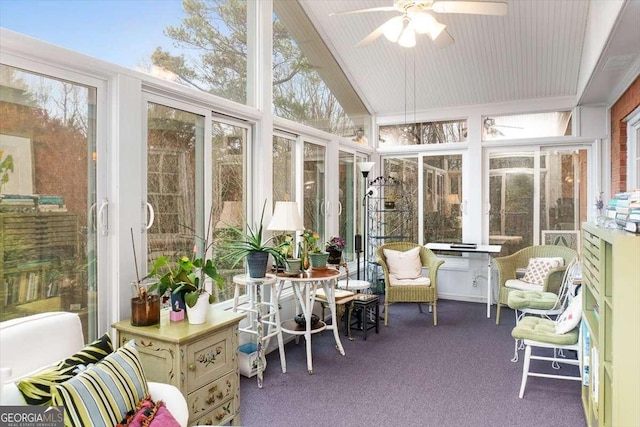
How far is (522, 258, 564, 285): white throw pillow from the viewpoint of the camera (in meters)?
4.72

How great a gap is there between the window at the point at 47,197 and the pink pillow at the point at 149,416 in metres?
0.94

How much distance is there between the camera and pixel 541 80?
16.3 ft

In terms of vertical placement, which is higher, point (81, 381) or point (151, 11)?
point (151, 11)

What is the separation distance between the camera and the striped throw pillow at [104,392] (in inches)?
57.3

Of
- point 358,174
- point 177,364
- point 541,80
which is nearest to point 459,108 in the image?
point 541,80

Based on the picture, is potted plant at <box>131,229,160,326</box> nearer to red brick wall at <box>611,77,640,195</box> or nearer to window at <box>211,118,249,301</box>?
window at <box>211,118,249,301</box>

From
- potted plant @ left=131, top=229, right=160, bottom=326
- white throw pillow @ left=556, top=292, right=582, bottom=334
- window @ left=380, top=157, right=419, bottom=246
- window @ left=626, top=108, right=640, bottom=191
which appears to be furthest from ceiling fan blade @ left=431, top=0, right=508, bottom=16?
window @ left=380, top=157, right=419, bottom=246

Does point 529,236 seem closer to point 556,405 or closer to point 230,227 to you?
point 556,405

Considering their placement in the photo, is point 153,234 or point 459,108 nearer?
point 153,234

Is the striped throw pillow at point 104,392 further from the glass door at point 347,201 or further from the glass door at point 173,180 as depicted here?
the glass door at point 347,201

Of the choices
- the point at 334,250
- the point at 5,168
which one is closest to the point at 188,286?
the point at 5,168

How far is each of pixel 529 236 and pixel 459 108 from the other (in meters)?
1.99

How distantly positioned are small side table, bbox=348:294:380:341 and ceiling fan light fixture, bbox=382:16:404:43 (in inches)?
99.8

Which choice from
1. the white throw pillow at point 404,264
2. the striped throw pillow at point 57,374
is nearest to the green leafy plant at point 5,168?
the striped throw pillow at point 57,374
